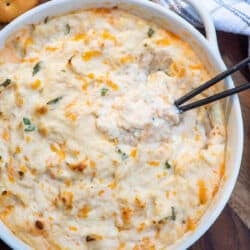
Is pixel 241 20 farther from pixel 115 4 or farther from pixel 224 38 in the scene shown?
pixel 115 4

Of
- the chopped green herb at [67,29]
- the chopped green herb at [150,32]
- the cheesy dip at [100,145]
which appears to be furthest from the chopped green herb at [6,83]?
the chopped green herb at [150,32]

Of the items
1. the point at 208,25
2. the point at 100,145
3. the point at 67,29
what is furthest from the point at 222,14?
the point at 100,145

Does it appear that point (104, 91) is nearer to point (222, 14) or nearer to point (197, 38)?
point (197, 38)

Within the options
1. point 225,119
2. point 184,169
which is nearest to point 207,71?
point 225,119

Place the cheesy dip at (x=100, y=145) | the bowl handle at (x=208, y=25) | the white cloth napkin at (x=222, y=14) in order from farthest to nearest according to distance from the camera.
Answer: the white cloth napkin at (x=222, y=14), the bowl handle at (x=208, y=25), the cheesy dip at (x=100, y=145)

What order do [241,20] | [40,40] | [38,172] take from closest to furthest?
[38,172] < [40,40] < [241,20]

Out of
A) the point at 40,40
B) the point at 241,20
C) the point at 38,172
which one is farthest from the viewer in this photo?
the point at 241,20

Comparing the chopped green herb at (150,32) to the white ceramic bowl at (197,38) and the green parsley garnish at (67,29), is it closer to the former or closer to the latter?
the white ceramic bowl at (197,38)
